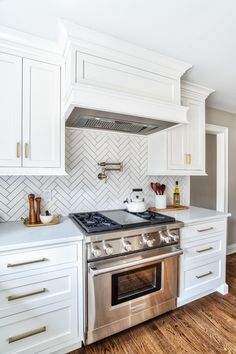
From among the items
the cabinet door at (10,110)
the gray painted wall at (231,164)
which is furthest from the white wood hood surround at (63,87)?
the gray painted wall at (231,164)

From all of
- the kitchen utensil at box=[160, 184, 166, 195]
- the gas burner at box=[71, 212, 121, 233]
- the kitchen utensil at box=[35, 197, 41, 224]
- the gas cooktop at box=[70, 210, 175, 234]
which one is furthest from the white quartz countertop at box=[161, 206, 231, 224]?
the kitchen utensil at box=[35, 197, 41, 224]

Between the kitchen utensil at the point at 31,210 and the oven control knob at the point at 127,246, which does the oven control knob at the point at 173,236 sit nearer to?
the oven control knob at the point at 127,246

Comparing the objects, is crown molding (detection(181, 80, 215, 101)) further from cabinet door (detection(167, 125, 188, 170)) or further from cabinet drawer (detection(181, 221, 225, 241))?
cabinet drawer (detection(181, 221, 225, 241))

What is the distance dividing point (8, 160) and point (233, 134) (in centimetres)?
346

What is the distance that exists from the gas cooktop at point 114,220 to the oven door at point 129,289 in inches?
9.6

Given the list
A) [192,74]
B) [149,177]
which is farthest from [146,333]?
[192,74]

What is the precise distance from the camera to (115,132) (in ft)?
7.46

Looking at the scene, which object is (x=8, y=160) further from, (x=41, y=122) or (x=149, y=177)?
(x=149, y=177)

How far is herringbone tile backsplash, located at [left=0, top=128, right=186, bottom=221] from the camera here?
1.83 m

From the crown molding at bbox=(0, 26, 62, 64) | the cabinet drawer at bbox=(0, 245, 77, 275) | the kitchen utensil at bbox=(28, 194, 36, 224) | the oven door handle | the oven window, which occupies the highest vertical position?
the crown molding at bbox=(0, 26, 62, 64)

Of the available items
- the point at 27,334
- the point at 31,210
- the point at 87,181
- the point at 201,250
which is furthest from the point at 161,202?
the point at 27,334

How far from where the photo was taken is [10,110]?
155cm

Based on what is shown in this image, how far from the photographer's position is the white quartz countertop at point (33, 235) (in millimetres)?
1293

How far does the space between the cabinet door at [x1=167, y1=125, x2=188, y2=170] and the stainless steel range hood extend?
0.73 ft
